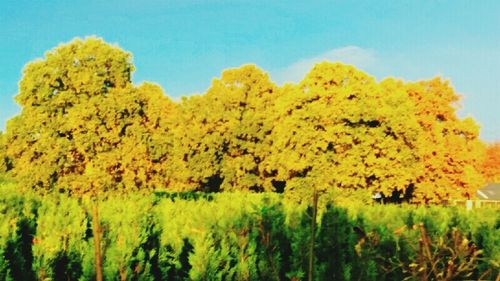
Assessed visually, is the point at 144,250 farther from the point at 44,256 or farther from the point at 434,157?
the point at 434,157

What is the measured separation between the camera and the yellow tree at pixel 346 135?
131 ft

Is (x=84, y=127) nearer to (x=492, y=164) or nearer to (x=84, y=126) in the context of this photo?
(x=84, y=126)

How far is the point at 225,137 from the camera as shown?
46.5 m

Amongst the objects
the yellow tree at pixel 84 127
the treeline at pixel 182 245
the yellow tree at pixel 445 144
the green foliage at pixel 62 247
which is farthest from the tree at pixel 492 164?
the green foliage at pixel 62 247

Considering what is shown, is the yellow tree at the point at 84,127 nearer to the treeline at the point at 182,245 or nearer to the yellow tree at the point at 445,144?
the yellow tree at the point at 445,144

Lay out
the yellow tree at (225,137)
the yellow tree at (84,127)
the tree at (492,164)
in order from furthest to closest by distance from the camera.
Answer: the tree at (492,164) → the yellow tree at (225,137) → the yellow tree at (84,127)

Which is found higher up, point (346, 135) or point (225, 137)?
point (225, 137)

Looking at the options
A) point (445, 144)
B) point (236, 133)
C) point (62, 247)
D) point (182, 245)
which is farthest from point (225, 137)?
point (62, 247)

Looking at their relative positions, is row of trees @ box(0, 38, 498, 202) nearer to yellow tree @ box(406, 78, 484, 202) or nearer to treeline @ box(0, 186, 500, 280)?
yellow tree @ box(406, 78, 484, 202)

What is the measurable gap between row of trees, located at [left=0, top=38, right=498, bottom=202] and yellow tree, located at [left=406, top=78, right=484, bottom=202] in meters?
0.10

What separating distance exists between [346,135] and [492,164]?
7891 cm

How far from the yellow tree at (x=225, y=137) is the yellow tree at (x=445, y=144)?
13172 millimetres

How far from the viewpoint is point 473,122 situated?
164ft

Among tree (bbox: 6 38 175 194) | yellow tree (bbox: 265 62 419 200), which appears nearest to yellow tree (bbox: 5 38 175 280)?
tree (bbox: 6 38 175 194)
